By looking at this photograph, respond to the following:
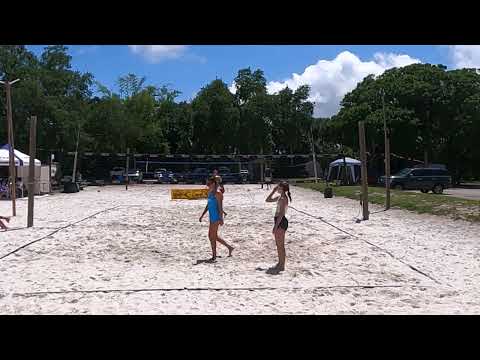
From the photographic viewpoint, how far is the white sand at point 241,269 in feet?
20.9

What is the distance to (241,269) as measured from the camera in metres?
8.63

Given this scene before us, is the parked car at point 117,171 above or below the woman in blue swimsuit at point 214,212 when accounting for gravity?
above

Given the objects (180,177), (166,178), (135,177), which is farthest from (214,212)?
(180,177)

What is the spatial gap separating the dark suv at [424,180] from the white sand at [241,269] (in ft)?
48.3

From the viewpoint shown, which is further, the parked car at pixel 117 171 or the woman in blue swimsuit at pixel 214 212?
the parked car at pixel 117 171

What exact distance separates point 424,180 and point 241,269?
72.4 feet

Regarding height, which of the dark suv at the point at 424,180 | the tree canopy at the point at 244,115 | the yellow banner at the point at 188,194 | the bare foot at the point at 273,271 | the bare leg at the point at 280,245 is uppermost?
the tree canopy at the point at 244,115

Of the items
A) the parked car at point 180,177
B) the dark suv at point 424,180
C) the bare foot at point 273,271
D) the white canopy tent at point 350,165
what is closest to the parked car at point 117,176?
the parked car at point 180,177

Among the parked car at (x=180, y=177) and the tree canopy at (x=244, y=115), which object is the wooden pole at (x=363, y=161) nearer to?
the tree canopy at (x=244, y=115)

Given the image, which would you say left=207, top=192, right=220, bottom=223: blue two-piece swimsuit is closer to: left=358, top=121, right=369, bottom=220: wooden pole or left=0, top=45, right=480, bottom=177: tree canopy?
left=358, top=121, right=369, bottom=220: wooden pole

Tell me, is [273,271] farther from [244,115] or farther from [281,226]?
[244,115]

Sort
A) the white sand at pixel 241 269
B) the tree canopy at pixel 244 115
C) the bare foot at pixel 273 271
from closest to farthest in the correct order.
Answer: the white sand at pixel 241 269, the bare foot at pixel 273 271, the tree canopy at pixel 244 115
